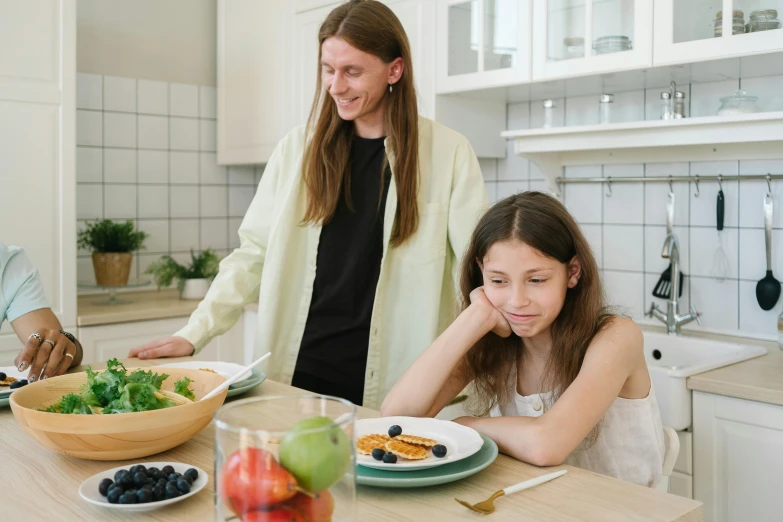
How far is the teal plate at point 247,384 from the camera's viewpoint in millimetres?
1434

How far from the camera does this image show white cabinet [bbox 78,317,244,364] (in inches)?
114

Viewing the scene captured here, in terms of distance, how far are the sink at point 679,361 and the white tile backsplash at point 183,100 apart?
2.30 metres

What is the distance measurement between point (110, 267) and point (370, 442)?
2292 millimetres

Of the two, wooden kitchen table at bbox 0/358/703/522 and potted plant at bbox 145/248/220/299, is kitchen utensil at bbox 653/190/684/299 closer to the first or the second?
wooden kitchen table at bbox 0/358/703/522

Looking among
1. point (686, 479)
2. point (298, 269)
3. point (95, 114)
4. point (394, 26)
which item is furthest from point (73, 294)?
point (686, 479)

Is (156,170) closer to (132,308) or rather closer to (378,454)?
(132,308)

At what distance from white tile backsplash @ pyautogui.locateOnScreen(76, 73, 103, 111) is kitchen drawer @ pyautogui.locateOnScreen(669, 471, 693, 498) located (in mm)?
2671

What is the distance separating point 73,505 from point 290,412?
40cm

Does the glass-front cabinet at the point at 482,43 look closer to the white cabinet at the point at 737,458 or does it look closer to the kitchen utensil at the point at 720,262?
the kitchen utensil at the point at 720,262

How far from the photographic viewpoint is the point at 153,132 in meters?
3.55

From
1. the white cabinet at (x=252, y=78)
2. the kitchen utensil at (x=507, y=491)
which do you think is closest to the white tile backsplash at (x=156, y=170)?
the white cabinet at (x=252, y=78)

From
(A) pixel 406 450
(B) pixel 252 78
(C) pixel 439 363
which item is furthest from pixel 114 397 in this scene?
(B) pixel 252 78

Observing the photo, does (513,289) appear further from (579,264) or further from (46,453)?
(46,453)

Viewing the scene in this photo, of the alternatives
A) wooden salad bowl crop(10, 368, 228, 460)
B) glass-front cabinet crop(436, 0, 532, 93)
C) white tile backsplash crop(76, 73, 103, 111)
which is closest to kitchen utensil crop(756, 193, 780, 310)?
glass-front cabinet crop(436, 0, 532, 93)
